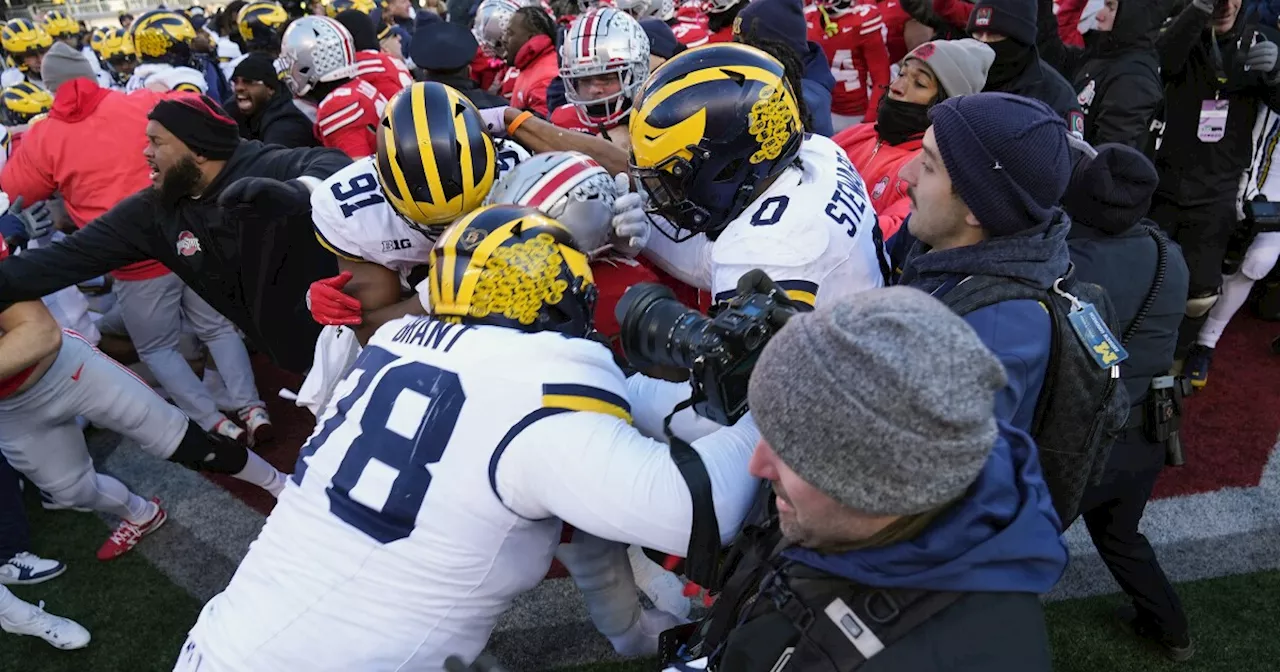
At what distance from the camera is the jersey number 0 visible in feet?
Answer: 5.98

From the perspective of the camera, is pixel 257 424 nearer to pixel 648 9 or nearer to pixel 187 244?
pixel 187 244

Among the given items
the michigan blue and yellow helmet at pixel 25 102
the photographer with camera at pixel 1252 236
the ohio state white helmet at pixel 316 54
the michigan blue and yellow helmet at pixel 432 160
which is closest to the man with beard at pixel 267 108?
the ohio state white helmet at pixel 316 54

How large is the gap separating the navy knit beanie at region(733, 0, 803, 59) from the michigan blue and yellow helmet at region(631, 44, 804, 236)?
2112mm

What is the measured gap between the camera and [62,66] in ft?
18.5

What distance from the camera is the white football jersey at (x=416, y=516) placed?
5.91 feet

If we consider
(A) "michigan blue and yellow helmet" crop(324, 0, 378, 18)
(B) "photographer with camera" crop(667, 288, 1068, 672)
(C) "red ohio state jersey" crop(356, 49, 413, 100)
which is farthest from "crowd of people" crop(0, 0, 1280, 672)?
(A) "michigan blue and yellow helmet" crop(324, 0, 378, 18)

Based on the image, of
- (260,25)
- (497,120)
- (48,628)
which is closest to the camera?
(497,120)

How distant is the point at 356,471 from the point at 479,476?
1.07 ft

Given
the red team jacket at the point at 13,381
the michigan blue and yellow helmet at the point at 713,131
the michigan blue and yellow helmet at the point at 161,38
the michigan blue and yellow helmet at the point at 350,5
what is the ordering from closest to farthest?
the michigan blue and yellow helmet at the point at 713,131, the red team jacket at the point at 13,381, the michigan blue and yellow helmet at the point at 161,38, the michigan blue and yellow helmet at the point at 350,5

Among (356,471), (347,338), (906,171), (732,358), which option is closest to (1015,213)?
(906,171)

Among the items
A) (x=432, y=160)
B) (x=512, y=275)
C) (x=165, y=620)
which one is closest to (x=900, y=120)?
(x=432, y=160)

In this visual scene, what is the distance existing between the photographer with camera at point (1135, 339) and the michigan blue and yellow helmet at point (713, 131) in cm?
86

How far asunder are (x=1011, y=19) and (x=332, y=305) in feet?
10.6

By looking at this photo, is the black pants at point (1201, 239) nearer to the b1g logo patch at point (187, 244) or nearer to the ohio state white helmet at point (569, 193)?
the ohio state white helmet at point (569, 193)
